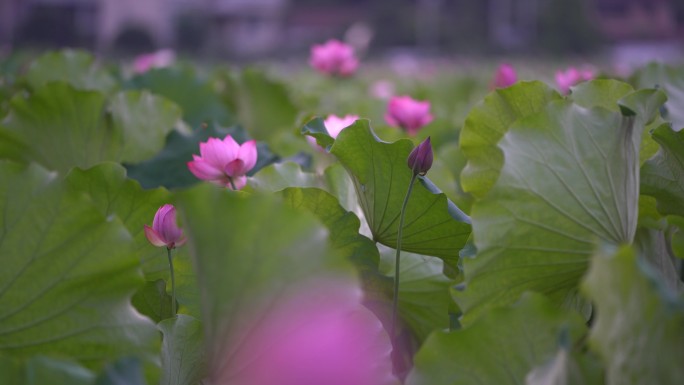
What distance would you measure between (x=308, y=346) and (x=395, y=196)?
10.5 inches

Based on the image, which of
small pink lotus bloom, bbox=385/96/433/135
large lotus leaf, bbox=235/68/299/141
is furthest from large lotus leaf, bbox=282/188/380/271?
large lotus leaf, bbox=235/68/299/141

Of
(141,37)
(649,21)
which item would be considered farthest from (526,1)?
(141,37)

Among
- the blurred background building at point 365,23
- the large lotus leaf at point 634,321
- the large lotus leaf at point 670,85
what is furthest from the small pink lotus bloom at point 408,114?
the blurred background building at point 365,23

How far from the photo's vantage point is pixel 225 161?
0.73 metres

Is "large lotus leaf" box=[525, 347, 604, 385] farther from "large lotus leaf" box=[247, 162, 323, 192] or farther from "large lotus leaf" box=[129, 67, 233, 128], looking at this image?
"large lotus leaf" box=[129, 67, 233, 128]

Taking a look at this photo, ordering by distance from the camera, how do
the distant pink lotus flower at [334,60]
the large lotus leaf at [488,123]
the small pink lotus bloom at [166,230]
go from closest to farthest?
1. the small pink lotus bloom at [166,230]
2. the large lotus leaf at [488,123]
3. the distant pink lotus flower at [334,60]

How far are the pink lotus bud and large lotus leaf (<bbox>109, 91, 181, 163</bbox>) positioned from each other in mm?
539

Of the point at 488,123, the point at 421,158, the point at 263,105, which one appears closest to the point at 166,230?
the point at 421,158

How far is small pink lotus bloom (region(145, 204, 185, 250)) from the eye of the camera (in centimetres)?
59

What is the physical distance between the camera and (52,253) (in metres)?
0.48

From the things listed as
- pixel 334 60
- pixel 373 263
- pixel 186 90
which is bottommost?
pixel 334 60

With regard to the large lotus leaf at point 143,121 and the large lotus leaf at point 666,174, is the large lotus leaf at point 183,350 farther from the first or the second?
the large lotus leaf at point 143,121

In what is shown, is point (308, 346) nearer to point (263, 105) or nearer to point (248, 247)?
point (248, 247)

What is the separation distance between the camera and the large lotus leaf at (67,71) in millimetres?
1483
